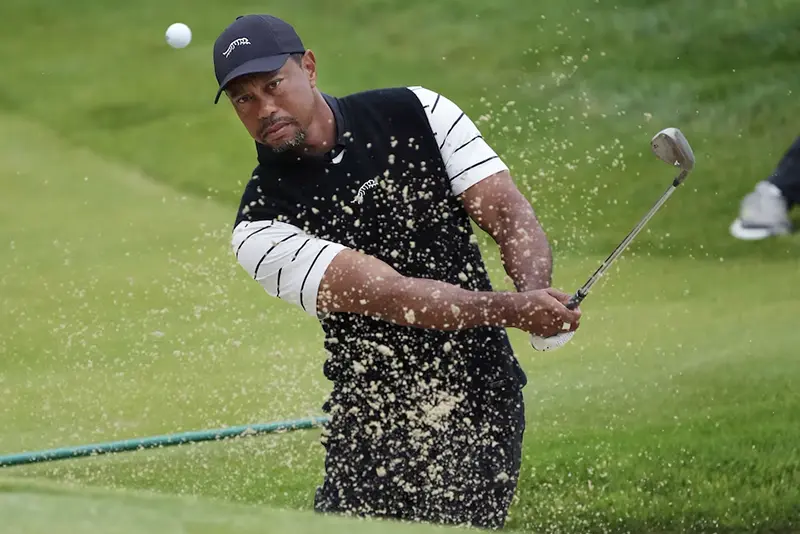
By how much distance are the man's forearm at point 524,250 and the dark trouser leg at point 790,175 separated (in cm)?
304

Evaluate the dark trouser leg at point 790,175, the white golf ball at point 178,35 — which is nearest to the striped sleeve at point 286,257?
the dark trouser leg at point 790,175

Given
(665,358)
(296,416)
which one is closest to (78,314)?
(296,416)

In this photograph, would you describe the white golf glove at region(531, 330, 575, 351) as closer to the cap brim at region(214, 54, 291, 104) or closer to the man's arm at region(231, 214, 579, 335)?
the man's arm at region(231, 214, 579, 335)

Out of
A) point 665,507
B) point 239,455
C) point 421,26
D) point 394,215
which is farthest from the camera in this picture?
point 421,26

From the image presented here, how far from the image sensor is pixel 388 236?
250 centimetres

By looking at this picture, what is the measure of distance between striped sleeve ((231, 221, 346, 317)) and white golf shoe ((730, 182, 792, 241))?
319 cm

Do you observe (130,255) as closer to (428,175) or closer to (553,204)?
(553,204)

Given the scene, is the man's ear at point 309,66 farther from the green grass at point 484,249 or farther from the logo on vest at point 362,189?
the green grass at point 484,249

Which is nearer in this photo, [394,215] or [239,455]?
[394,215]

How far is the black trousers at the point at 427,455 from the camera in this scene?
2586 millimetres

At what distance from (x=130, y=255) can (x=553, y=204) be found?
1.78 m

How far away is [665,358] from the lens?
453cm

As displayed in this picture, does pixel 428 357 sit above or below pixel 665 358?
above

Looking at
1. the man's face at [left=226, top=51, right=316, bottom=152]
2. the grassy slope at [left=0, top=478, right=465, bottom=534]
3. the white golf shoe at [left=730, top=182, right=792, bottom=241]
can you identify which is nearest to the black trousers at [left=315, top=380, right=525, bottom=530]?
the man's face at [left=226, top=51, right=316, bottom=152]
